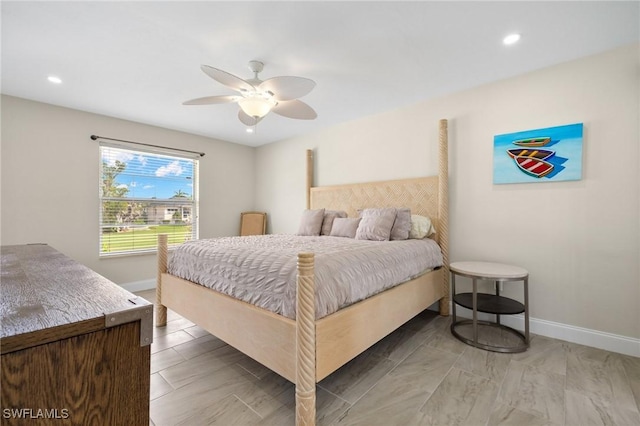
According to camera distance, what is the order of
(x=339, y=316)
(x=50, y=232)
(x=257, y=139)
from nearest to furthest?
(x=339, y=316) → (x=50, y=232) → (x=257, y=139)

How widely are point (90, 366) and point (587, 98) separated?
3.55m

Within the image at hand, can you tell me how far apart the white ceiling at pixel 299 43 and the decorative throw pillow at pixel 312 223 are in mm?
1446

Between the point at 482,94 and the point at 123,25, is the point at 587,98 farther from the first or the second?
the point at 123,25

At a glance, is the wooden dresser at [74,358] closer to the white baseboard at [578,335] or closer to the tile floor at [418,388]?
the tile floor at [418,388]

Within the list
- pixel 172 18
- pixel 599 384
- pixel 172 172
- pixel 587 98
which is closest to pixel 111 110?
pixel 172 172

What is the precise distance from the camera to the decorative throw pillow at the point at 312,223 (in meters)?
3.55

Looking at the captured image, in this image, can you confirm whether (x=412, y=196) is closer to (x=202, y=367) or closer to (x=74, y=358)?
(x=202, y=367)

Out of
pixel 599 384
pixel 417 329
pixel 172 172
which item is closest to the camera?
pixel 599 384

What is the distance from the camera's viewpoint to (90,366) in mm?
600

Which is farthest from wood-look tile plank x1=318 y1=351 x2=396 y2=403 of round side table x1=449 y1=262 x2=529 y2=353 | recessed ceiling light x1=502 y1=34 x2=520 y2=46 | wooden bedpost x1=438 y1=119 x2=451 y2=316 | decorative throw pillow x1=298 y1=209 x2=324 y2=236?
recessed ceiling light x1=502 y1=34 x2=520 y2=46

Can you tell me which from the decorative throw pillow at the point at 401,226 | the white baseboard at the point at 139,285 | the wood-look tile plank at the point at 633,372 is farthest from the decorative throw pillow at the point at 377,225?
the white baseboard at the point at 139,285

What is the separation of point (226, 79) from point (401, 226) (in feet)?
6.97

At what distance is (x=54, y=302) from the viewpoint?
2.33 feet

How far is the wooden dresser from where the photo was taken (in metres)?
0.52
